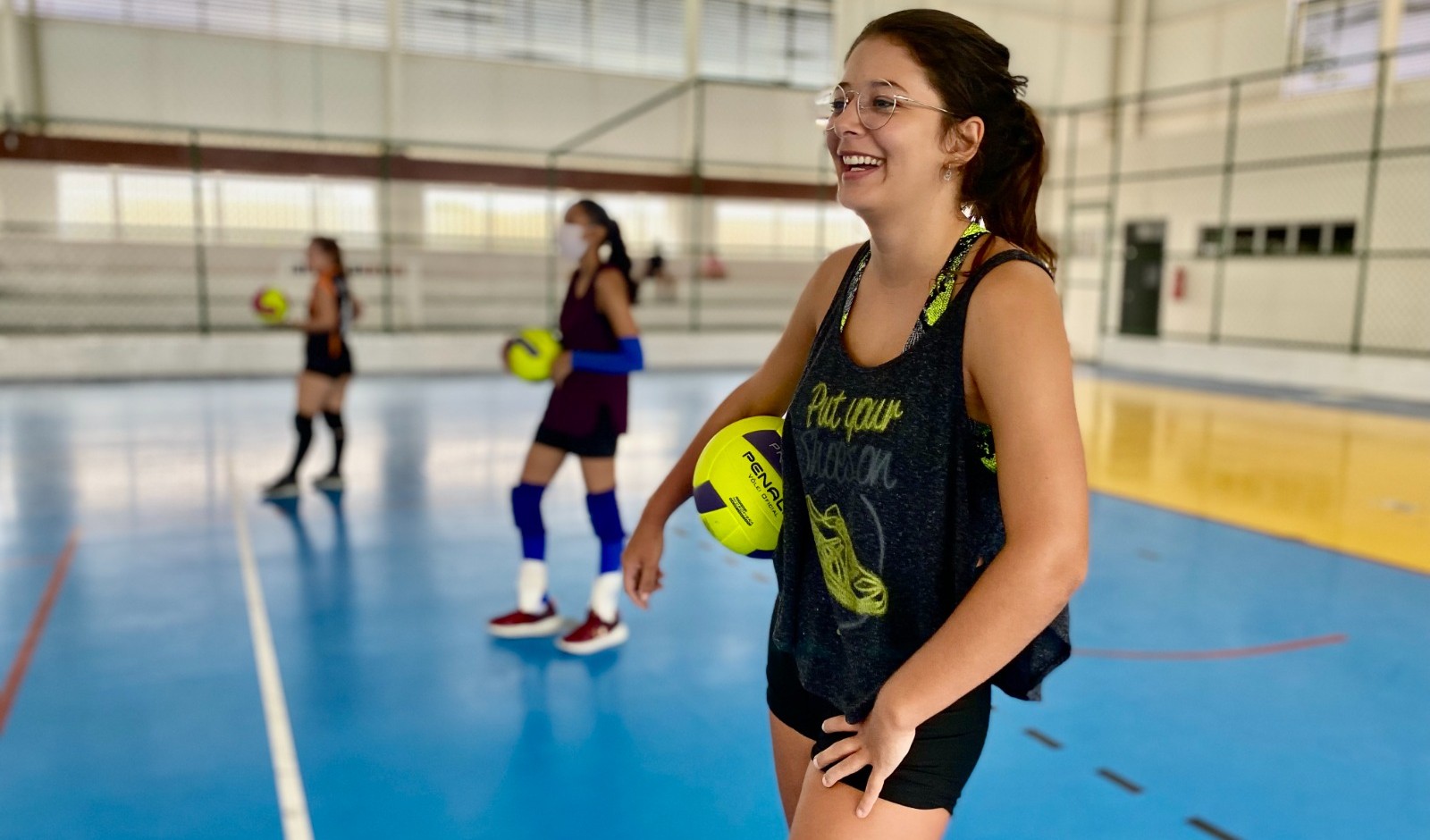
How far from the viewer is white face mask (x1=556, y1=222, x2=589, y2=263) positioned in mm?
4074

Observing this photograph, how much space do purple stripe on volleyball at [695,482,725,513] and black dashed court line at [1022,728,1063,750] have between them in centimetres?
218

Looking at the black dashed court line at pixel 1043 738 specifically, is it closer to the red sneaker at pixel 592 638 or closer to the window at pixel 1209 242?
the red sneaker at pixel 592 638

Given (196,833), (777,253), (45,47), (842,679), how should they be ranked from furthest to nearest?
(777,253) < (45,47) < (196,833) < (842,679)

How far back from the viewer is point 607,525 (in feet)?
14.1

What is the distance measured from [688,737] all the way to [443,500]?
4.00 metres

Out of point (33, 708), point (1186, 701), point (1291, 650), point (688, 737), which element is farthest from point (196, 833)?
point (1291, 650)

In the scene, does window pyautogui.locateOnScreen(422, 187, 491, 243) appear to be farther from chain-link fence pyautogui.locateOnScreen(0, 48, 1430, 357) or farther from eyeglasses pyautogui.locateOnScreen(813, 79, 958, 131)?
eyeglasses pyautogui.locateOnScreen(813, 79, 958, 131)

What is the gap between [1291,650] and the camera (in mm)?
4320

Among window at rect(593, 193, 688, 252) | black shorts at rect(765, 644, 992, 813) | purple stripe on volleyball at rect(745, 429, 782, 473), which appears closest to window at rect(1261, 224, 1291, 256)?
window at rect(593, 193, 688, 252)

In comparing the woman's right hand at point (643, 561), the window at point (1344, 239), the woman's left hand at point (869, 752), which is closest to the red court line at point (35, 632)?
the woman's right hand at point (643, 561)

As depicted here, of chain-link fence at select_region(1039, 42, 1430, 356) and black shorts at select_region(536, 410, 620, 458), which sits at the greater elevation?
chain-link fence at select_region(1039, 42, 1430, 356)

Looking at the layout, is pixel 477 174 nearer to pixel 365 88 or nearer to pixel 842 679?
pixel 365 88

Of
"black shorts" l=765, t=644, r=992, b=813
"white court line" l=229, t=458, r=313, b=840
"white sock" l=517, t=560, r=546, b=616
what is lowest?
"white court line" l=229, t=458, r=313, b=840

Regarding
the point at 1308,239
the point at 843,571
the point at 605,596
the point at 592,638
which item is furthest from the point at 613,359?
the point at 1308,239
